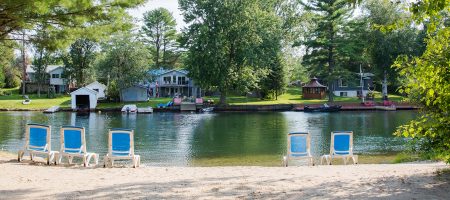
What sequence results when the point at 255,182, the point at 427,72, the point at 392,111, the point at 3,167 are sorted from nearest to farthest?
1. the point at 427,72
2. the point at 255,182
3. the point at 3,167
4. the point at 392,111

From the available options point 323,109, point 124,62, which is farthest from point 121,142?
point 124,62

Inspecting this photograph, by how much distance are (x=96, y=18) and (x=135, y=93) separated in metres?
56.9

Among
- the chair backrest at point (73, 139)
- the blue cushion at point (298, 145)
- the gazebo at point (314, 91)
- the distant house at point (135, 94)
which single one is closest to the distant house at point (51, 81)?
the distant house at point (135, 94)

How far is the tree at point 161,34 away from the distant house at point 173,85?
16121 millimetres

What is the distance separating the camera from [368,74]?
7644 cm

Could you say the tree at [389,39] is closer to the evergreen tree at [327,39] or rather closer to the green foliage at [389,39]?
the green foliage at [389,39]

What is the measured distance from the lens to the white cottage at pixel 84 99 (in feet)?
194

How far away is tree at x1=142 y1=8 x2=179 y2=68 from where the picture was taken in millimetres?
94750

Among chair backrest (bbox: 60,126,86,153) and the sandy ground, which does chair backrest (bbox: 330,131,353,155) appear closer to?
the sandy ground

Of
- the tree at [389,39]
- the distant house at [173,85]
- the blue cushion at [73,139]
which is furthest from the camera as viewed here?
the distant house at [173,85]

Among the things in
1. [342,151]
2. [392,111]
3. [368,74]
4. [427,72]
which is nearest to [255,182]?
[427,72]

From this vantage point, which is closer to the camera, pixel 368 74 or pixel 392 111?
pixel 392 111

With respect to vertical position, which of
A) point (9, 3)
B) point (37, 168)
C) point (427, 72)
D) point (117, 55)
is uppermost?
point (117, 55)

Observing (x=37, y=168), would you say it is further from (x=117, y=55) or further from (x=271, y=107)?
(x=117, y=55)
